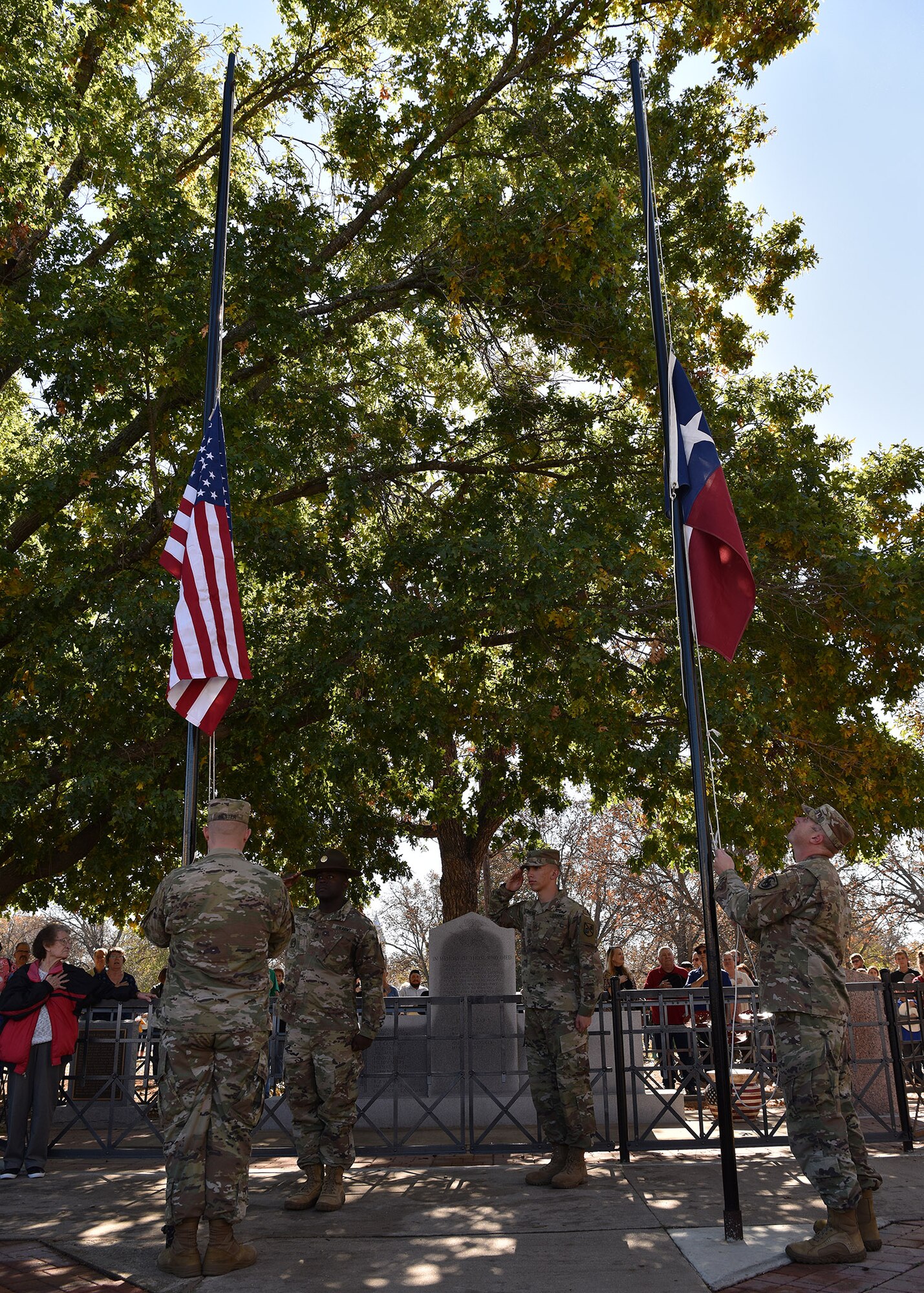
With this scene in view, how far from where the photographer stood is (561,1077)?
22.8 ft

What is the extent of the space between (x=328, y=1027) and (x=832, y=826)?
3251mm

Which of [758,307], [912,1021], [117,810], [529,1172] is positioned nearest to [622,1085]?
[529,1172]

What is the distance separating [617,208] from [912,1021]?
8.92 meters

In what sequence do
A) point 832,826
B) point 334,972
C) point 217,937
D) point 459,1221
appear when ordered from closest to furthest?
point 217,937 → point 832,826 → point 459,1221 → point 334,972

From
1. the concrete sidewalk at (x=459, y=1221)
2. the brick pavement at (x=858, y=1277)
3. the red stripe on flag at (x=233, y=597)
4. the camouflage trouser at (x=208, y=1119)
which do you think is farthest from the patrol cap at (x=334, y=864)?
the brick pavement at (x=858, y=1277)

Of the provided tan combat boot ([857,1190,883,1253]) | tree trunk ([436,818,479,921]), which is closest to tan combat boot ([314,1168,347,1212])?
tan combat boot ([857,1190,883,1253])

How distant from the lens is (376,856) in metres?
14.9

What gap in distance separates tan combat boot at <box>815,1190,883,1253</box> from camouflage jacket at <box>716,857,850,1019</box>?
2.86 feet

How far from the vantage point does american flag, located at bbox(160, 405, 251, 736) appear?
23.6 feet

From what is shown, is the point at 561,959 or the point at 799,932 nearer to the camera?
the point at 799,932

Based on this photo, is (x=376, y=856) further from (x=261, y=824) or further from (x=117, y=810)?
(x=117, y=810)

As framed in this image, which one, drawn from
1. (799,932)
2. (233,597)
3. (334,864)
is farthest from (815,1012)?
(233,597)

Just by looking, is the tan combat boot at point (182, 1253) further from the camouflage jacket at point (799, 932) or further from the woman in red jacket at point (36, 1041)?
the woman in red jacket at point (36, 1041)

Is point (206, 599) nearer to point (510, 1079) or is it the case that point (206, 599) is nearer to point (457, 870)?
point (510, 1079)
